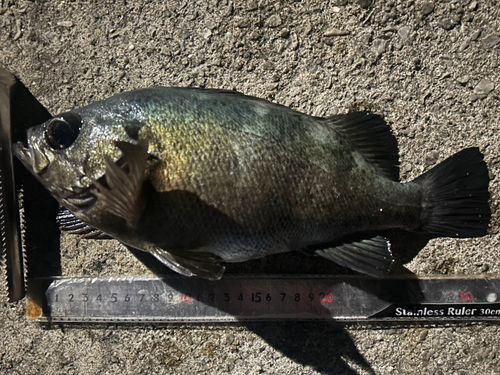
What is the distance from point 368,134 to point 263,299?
3.25ft

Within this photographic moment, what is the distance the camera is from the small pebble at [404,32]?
6.13 feet

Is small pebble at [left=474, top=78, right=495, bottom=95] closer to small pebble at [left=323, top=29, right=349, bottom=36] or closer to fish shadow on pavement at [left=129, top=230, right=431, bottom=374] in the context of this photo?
small pebble at [left=323, top=29, right=349, bottom=36]

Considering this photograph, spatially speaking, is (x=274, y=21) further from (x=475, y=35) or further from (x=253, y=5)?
(x=475, y=35)

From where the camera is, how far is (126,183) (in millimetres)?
1229

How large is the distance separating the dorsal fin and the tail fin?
21 cm

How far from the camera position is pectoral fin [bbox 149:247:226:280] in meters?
1.40

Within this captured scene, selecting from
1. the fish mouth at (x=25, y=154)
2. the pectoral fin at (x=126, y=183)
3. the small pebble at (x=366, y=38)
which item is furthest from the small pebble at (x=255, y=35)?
the fish mouth at (x=25, y=154)

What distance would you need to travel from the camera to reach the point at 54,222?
2031mm

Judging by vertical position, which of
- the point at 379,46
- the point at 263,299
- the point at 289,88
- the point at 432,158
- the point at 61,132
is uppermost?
the point at 379,46

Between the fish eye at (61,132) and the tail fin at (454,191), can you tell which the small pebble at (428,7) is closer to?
the tail fin at (454,191)

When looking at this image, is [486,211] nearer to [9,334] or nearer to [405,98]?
[405,98]

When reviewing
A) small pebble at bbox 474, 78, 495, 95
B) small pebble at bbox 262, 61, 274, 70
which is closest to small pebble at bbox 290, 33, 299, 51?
small pebble at bbox 262, 61, 274, 70

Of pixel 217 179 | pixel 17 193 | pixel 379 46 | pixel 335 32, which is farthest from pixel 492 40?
pixel 17 193

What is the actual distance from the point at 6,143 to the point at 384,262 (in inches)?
77.6
